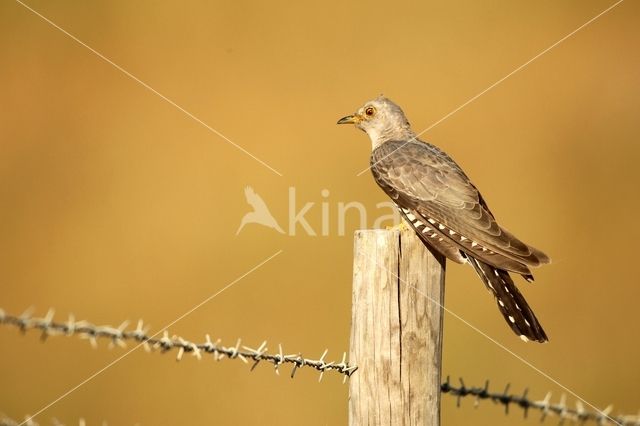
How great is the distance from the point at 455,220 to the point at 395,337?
181 centimetres

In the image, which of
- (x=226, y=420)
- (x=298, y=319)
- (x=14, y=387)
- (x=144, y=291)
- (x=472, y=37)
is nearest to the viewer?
(x=226, y=420)

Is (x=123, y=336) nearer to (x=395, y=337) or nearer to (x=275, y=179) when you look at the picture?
(x=395, y=337)

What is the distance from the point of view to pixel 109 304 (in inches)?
372

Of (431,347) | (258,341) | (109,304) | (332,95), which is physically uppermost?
(332,95)

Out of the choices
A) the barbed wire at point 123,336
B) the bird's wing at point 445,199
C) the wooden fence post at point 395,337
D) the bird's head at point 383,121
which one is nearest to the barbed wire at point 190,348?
the barbed wire at point 123,336

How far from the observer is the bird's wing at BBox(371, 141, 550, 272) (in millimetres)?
4477

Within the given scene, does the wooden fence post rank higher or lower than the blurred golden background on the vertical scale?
lower

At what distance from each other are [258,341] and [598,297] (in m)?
4.78

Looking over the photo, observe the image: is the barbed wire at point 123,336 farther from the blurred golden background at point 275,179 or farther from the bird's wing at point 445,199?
the blurred golden background at point 275,179

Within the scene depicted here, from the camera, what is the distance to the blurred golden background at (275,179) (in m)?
8.51

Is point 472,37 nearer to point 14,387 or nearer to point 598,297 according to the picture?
point 598,297

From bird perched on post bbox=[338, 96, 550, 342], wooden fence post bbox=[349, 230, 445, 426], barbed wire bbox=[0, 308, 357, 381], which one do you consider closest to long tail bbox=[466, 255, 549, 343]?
bird perched on post bbox=[338, 96, 550, 342]

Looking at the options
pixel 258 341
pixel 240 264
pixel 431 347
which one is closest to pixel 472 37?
pixel 240 264

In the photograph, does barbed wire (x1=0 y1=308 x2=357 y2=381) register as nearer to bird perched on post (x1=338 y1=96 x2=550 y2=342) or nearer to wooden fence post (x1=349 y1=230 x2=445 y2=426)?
wooden fence post (x1=349 y1=230 x2=445 y2=426)
